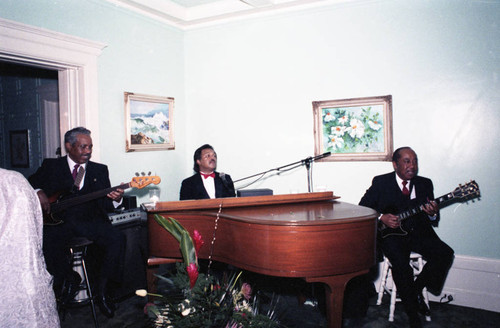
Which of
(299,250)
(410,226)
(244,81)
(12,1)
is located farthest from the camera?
(244,81)

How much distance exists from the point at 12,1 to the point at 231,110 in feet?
8.24

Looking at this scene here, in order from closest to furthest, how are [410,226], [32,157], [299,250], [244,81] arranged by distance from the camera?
[299,250]
[410,226]
[244,81]
[32,157]

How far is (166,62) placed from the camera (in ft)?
15.8

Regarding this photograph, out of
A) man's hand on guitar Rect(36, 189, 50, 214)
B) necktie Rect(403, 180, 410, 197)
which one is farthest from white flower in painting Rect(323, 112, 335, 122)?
man's hand on guitar Rect(36, 189, 50, 214)

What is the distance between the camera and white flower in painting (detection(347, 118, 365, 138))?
4.07m

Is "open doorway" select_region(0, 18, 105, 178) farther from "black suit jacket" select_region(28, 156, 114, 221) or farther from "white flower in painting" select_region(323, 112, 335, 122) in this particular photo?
"white flower in painting" select_region(323, 112, 335, 122)

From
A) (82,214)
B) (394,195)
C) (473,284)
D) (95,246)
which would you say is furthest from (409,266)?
(82,214)

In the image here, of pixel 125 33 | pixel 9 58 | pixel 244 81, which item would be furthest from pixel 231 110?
pixel 9 58

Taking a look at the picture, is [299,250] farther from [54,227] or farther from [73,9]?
[73,9]

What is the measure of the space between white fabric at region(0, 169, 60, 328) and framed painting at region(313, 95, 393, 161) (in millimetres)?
3220

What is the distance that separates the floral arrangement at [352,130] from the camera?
4.00 meters

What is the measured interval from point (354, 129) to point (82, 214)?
286 centimetres

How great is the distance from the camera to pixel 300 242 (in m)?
2.38

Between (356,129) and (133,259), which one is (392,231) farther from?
(133,259)
